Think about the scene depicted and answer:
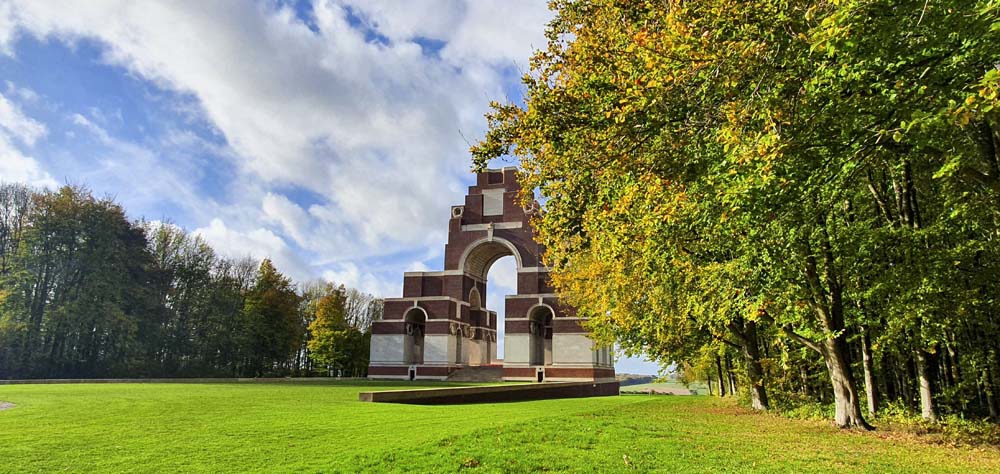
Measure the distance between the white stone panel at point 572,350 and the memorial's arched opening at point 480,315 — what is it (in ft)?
0.29

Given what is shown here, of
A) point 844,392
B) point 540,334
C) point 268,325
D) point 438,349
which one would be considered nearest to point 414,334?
point 438,349

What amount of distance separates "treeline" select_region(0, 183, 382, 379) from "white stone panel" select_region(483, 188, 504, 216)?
60.3 feet

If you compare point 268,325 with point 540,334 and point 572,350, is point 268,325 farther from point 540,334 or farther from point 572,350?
point 572,350

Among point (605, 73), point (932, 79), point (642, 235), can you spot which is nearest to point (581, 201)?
point (642, 235)

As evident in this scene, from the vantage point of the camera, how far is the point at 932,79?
7.88 m

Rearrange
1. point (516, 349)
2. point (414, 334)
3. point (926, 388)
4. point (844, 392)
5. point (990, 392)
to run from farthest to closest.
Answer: point (414, 334) < point (516, 349) < point (990, 392) < point (926, 388) < point (844, 392)

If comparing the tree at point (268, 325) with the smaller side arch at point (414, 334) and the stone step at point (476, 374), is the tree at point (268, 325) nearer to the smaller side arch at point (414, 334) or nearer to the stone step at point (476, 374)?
the smaller side arch at point (414, 334)

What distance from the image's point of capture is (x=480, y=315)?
2454 inches

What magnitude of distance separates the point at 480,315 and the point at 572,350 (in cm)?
1401

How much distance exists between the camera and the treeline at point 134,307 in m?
44.1

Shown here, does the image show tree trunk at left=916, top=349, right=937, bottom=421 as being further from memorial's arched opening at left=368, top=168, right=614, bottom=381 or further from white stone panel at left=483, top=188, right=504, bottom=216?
white stone panel at left=483, top=188, right=504, bottom=216

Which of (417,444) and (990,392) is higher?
(990,392)

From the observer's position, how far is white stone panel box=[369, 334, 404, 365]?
5631 cm

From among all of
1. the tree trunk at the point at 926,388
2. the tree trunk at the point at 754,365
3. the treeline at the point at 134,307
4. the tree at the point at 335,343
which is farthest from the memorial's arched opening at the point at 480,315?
the tree trunk at the point at 926,388
